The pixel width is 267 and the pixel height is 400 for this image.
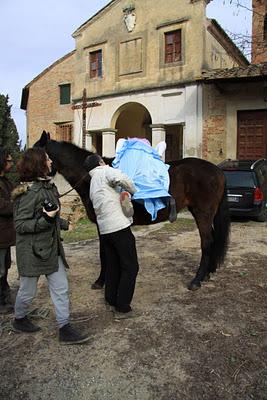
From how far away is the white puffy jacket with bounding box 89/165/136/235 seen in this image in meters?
3.61

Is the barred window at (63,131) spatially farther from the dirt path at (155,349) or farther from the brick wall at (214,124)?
the dirt path at (155,349)

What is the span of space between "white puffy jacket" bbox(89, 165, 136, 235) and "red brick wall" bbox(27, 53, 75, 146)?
20.3 m

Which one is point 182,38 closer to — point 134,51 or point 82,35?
point 134,51

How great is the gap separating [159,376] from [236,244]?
5.11 meters

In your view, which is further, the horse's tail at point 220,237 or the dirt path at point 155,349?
the horse's tail at point 220,237

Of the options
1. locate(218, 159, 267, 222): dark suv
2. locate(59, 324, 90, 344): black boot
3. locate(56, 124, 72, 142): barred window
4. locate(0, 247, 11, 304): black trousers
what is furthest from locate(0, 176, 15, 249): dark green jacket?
locate(56, 124, 72, 142): barred window

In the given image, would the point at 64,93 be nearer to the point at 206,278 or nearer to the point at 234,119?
the point at 234,119

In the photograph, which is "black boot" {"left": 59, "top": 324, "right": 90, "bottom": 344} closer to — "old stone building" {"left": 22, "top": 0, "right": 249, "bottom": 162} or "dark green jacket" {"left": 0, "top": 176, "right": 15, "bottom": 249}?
"dark green jacket" {"left": 0, "top": 176, "right": 15, "bottom": 249}

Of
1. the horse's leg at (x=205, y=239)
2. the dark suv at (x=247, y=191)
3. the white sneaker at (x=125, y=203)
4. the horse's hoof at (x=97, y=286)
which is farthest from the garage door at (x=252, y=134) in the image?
the white sneaker at (x=125, y=203)

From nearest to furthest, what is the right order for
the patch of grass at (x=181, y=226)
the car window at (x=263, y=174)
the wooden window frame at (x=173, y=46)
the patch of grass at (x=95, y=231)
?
the patch of grass at (x=95, y=231) → the patch of grass at (x=181, y=226) → the car window at (x=263, y=174) → the wooden window frame at (x=173, y=46)

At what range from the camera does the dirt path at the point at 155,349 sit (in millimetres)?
2703

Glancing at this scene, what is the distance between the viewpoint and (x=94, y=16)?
17.3 m

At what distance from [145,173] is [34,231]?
1777 mm

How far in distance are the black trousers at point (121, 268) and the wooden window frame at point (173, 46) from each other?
13041 millimetres
